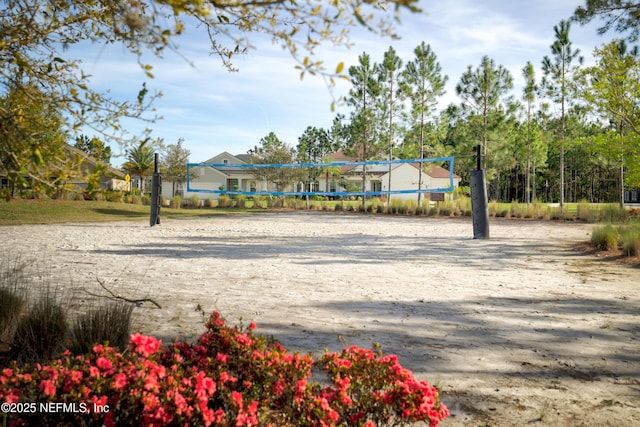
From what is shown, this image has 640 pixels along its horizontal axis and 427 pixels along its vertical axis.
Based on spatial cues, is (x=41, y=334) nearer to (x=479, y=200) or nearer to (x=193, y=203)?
(x=479, y=200)

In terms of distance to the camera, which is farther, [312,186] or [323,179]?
[323,179]

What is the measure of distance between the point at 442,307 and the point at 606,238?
750 cm

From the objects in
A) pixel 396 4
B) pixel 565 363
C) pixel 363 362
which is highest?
pixel 396 4

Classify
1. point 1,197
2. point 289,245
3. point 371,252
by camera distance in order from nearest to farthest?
1. point 1,197
2. point 371,252
3. point 289,245

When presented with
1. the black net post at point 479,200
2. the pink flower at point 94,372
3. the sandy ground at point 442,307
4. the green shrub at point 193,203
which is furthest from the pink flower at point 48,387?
the green shrub at point 193,203

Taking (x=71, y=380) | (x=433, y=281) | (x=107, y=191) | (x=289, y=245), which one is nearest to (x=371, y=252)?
(x=289, y=245)

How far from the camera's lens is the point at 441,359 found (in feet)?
12.4

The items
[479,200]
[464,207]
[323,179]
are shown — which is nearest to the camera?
[479,200]

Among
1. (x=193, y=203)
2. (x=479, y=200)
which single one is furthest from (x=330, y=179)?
(x=479, y=200)

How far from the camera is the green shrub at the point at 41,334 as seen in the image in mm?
3412

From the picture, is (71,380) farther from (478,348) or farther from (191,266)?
(191,266)

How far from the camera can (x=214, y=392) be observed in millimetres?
2312

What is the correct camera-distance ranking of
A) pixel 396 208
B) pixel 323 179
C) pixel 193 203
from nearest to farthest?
pixel 396 208, pixel 193 203, pixel 323 179

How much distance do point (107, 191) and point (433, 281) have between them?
4.96 meters
